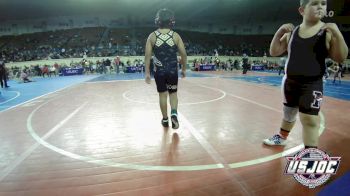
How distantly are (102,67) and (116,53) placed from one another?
564 centimetres

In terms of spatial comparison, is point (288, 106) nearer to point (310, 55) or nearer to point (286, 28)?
point (310, 55)

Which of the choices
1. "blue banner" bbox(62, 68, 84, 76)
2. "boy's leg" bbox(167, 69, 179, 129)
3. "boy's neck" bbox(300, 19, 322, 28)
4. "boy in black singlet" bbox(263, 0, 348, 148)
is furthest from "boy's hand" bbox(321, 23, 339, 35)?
"blue banner" bbox(62, 68, 84, 76)

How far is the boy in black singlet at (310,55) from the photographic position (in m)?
2.85

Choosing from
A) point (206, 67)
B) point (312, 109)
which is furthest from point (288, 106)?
point (206, 67)

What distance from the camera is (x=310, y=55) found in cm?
297

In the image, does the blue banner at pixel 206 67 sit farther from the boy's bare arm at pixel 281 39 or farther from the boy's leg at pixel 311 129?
the boy's leg at pixel 311 129

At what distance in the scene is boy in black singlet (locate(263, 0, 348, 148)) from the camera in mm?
2854

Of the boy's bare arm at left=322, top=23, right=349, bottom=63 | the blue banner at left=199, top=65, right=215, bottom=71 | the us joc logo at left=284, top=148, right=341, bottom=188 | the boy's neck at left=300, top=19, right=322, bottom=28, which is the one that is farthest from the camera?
the blue banner at left=199, top=65, right=215, bottom=71

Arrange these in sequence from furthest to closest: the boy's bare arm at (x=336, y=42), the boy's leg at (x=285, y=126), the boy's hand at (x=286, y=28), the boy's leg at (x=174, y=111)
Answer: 1. the boy's leg at (x=174, y=111)
2. the boy's leg at (x=285, y=126)
3. the boy's hand at (x=286, y=28)
4. the boy's bare arm at (x=336, y=42)

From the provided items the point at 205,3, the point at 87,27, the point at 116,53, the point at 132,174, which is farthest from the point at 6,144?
the point at 87,27

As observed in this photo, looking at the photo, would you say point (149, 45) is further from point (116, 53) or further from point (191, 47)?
point (191, 47)

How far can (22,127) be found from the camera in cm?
554

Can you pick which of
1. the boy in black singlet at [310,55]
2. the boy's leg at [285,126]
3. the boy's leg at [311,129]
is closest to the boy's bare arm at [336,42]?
the boy in black singlet at [310,55]

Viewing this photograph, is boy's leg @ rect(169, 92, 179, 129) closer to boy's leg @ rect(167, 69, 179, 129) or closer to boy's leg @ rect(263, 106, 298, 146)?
boy's leg @ rect(167, 69, 179, 129)
